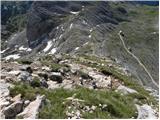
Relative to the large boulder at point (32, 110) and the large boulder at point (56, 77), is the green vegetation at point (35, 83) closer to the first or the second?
the large boulder at point (56, 77)

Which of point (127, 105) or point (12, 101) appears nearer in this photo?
point (12, 101)

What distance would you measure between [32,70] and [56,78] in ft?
6.31

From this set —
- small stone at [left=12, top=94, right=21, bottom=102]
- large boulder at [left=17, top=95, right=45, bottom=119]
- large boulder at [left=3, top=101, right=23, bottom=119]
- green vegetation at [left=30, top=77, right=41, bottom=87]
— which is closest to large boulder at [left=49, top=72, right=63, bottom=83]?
green vegetation at [left=30, top=77, right=41, bottom=87]

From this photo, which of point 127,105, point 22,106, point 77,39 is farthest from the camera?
point 77,39

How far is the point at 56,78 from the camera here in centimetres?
3173

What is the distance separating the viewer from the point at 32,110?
17609mm

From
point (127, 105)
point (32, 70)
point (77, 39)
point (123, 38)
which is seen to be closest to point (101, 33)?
point (123, 38)

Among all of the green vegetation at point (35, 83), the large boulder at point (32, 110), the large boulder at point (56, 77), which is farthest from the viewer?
the large boulder at point (56, 77)

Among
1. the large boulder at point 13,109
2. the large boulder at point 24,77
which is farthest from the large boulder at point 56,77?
the large boulder at point 13,109

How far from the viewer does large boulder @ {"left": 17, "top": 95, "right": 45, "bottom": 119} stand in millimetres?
17203

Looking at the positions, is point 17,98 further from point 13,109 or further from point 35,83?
point 35,83

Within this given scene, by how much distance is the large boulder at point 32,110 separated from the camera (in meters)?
17.2

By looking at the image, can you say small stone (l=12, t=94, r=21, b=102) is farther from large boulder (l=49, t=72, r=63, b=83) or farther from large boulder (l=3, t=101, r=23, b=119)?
large boulder (l=49, t=72, r=63, b=83)

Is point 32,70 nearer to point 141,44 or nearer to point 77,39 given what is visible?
point 77,39
